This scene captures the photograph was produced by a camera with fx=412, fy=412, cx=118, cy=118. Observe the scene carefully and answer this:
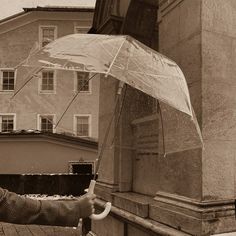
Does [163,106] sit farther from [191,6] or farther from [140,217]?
[140,217]

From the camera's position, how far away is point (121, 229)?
6.88 meters

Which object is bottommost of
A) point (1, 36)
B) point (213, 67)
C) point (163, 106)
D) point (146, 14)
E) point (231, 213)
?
point (231, 213)

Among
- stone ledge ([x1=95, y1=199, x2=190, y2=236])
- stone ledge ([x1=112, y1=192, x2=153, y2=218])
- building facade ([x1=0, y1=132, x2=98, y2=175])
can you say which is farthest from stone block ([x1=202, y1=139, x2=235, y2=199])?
building facade ([x1=0, y1=132, x2=98, y2=175])

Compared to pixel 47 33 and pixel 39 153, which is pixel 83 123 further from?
pixel 39 153

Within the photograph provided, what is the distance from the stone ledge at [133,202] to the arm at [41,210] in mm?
3176

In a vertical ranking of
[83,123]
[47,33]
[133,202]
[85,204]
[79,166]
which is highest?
[47,33]

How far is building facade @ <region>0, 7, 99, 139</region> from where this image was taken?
3234 centimetres

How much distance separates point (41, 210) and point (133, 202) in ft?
12.2

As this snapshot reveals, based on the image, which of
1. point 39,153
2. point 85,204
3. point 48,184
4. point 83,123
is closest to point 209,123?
point 85,204

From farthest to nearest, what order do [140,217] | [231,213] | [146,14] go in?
[146,14] < [140,217] < [231,213]

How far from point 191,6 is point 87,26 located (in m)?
27.7

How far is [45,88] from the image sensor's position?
3284 cm

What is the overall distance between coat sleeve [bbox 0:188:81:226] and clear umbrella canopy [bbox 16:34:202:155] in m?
1.07

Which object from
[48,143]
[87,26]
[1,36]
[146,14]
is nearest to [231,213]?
[146,14]
